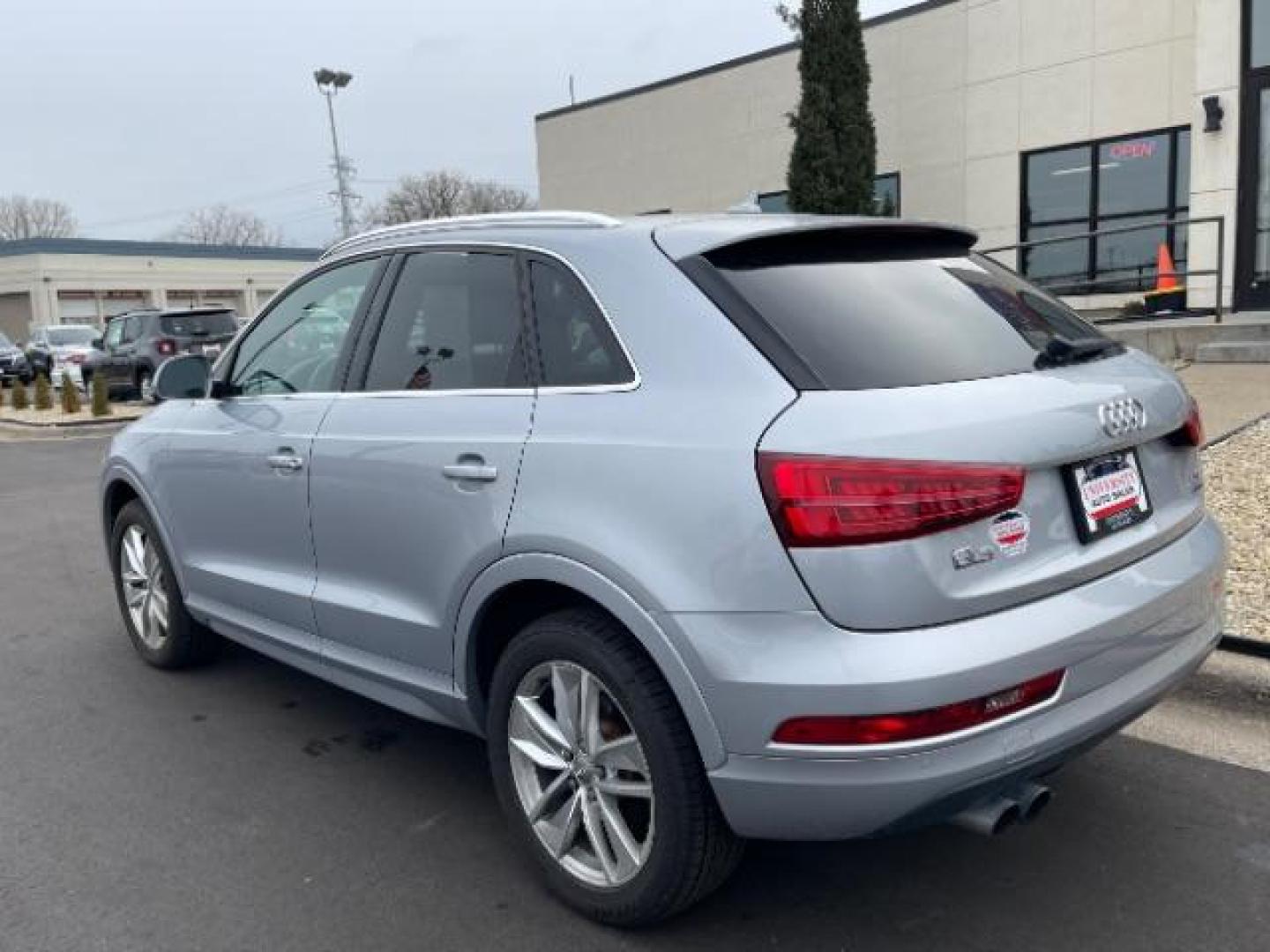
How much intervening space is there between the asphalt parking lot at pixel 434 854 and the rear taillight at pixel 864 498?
1125 mm

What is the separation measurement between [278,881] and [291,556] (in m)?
1.11

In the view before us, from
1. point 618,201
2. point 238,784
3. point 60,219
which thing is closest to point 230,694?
point 238,784

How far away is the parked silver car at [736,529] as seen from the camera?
2303 millimetres

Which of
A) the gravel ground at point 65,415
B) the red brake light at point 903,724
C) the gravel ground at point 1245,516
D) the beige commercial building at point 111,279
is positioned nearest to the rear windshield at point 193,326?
the gravel ground at point 65,415

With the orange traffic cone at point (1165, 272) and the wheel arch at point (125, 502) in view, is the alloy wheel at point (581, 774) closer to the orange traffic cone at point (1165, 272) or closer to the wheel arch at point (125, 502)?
the wheel arch at point (125, 502)

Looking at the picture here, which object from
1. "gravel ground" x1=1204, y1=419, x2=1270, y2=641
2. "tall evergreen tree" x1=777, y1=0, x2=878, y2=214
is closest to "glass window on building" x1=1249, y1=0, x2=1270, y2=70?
"tall evergreen tree" x1=777, y1=0, x2=878, y2=214

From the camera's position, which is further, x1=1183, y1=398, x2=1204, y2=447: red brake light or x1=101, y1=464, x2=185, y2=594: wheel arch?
x1=101, y1=464, x2=185, y2=594: wheel arch

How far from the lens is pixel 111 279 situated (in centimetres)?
5519

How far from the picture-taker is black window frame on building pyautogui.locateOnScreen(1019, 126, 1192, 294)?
14.8 m

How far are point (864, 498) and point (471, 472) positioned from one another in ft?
3.74

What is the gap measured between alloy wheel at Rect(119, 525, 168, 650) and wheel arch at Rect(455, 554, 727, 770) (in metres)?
2.26

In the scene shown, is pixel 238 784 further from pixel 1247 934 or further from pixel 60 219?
pixel 60 219

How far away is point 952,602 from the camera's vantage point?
230 centimetres

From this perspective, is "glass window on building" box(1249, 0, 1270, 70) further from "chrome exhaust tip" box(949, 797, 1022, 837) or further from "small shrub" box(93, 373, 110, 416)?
"small shrub" box(93, 373, 110, 416)
